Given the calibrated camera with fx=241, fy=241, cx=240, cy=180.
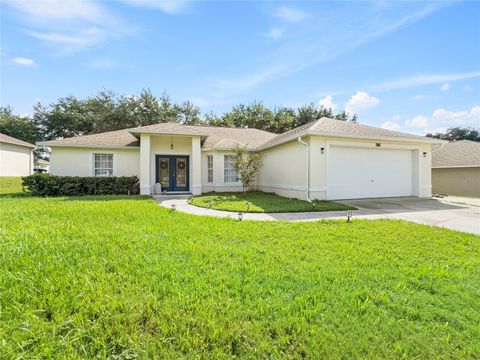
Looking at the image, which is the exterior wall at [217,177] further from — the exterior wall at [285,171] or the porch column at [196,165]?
the exterior wall at [285,171]

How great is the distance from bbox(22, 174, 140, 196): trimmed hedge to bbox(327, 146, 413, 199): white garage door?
1103cm

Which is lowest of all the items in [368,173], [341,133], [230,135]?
[368,173]

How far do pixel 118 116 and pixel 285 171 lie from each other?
2671 centimetres

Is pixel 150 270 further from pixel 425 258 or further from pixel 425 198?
pixel 425 198

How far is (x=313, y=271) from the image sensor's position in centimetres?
376

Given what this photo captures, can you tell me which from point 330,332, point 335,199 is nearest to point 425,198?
point 335,199

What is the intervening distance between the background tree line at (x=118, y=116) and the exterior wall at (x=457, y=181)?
18.2m

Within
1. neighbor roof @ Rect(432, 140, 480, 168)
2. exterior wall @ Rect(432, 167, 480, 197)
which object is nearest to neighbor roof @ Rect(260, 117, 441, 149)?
neighbor roof @ Rect(432, 140, 480, 168)

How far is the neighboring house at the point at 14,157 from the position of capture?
831 inches

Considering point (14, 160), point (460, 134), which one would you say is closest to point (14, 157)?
point (14, 160)

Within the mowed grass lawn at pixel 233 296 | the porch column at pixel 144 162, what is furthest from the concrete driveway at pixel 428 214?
the porch column at pixel 144 162

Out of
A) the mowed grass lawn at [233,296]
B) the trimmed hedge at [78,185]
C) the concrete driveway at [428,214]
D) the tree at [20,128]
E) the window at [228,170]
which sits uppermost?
the tree at [20,128]

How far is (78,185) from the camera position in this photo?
1322 cm

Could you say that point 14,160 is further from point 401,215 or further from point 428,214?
point 428,214
